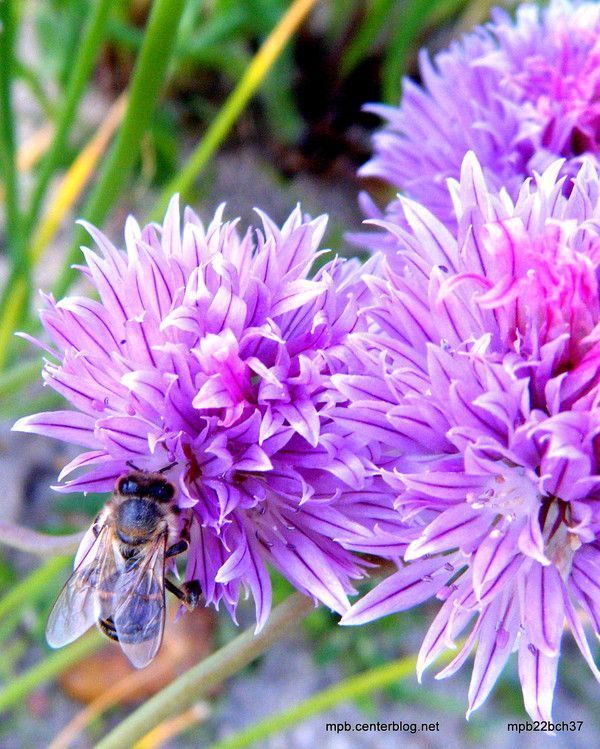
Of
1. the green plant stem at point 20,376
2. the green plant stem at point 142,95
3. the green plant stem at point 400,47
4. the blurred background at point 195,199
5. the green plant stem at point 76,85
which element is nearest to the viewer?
the green plant stem at point 142,95

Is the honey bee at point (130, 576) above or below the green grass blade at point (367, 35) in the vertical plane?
below

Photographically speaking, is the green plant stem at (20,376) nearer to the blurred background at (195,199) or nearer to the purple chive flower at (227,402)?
the blurred background at (195,199)

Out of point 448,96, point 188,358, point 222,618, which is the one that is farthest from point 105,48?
point 188,358

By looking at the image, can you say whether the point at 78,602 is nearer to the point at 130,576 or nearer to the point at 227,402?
the point at 130,576

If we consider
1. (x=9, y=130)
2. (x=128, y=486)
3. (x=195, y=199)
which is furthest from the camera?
(x=195, y=199)

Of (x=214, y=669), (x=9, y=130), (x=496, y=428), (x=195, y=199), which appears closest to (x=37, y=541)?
(x=214, y=669)

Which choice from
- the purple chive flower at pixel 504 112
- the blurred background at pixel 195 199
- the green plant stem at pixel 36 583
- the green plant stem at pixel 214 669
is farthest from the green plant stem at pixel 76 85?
the green plant stem at pixel 214 669

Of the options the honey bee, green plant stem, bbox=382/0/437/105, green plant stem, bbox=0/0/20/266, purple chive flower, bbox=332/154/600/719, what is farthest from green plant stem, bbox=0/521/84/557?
green plant stem, bbox=382/0/437/105
